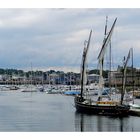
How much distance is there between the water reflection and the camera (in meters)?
27.0

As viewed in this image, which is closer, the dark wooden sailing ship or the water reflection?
the water reflection

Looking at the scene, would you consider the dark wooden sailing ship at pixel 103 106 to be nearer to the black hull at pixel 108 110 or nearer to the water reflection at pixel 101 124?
the black hull at pixel 108 110

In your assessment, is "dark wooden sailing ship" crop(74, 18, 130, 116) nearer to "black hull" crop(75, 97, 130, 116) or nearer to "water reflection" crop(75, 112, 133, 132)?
"black hull" crop(75, 97, 130, 116)

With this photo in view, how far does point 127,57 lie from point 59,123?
1159 cm

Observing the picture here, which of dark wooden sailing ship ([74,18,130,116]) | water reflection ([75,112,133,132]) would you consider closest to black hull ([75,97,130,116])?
dark wooden sailing ship ([74,18,130,116])

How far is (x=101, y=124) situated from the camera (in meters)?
29.5

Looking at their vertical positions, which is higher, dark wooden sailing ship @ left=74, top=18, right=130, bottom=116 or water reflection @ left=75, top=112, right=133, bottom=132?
dark wooden sailing ship @ left=74, top=18, right=130, bottom=116

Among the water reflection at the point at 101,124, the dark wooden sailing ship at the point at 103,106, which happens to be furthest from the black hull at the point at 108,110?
the water reflection at the point at 101,124

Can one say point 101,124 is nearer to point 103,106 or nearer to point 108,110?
point 108,110

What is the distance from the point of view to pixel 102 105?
3459 centimetres

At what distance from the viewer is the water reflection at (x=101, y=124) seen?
2698 centimetres

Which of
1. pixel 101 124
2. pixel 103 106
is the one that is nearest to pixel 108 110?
pixel 103 106
